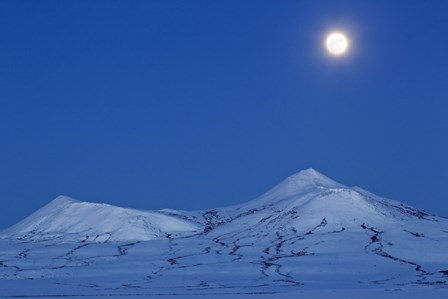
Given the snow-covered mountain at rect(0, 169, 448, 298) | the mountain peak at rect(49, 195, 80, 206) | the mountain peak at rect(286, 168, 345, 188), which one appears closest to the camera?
the snow-covered mountain at rect(0, 169, 448, 298)

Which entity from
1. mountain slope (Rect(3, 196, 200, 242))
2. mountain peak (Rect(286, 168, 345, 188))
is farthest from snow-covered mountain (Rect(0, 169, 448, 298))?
mountain peak (Rect(286, 168, 345, 188))

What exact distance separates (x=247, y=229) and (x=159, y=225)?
21.6m

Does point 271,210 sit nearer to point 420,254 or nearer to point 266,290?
point 420,254

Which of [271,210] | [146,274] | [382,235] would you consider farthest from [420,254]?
[271,210]

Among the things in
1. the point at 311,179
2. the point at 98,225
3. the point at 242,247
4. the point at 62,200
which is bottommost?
the point at 242,247

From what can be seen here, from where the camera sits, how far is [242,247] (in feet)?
328

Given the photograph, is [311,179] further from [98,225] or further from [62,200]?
[62,200]

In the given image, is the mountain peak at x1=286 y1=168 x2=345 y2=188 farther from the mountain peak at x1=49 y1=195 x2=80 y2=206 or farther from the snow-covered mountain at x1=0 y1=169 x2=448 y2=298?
the mountain peak at x1=49 y1=195 x2=80 y2=206

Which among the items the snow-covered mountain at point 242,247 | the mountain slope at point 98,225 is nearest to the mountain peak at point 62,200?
the snow-covered mountain at point 242,247

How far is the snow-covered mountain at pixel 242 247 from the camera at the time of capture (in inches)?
2327

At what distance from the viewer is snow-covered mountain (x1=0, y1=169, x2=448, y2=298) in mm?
59094

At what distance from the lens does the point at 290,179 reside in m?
165

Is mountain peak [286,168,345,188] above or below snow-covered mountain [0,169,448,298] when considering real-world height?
above

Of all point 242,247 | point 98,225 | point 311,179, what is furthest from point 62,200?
point 242,247
